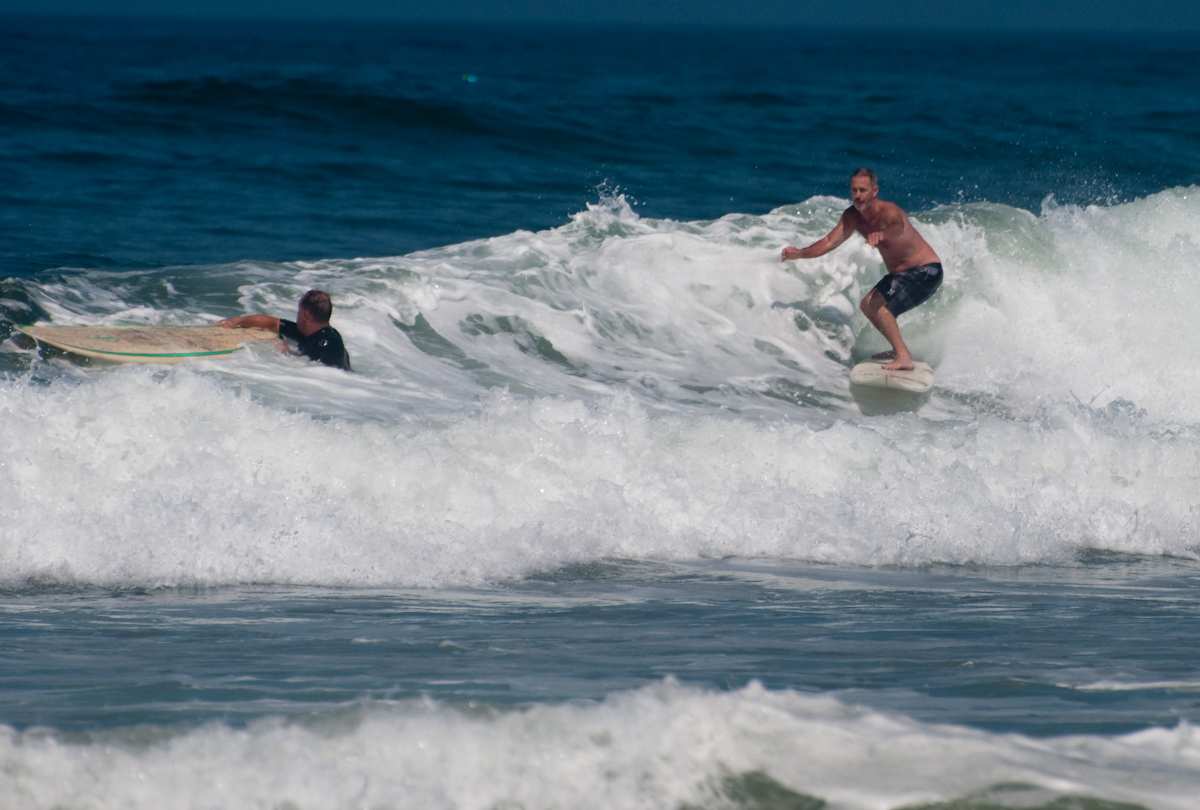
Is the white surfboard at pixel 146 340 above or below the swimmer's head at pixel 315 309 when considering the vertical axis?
below

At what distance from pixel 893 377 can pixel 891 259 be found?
34.2 inches

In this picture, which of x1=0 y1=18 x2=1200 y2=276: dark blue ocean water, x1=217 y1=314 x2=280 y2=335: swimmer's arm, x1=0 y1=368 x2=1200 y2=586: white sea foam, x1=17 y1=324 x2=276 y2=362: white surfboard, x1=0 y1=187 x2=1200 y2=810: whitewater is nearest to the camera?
x1=0 y1=187 x2=1200 y2=810: whitewater

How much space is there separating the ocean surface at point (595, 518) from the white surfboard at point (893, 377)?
0.19 metres

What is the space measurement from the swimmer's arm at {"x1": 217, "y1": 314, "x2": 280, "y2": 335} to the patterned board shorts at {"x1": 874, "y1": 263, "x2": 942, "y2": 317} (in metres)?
4.37

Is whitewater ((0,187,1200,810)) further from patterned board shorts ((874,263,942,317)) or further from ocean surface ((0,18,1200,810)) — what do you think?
patterned board shorts ((874,263,942,317))

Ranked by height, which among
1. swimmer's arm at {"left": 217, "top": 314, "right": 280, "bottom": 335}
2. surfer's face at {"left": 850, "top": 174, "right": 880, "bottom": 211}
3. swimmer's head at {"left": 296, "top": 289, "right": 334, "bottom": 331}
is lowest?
swimmer's arm at {"left": 217, "top": 314, "right": 280, "bottom": 335}

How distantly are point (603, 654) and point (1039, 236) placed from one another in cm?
997

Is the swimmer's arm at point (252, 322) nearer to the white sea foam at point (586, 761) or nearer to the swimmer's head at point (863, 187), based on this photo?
the swimmer's head at point (863, 187)

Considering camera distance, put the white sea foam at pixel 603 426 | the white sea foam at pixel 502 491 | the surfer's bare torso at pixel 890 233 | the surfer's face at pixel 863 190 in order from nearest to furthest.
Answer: the white sea foam at pixel 502 491
the white sea foam at pixel 603 426
the surfer's face at pixel 863 190
the surfer's bare torso at pixel 890 233

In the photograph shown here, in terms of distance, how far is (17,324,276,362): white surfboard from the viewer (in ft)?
29.2

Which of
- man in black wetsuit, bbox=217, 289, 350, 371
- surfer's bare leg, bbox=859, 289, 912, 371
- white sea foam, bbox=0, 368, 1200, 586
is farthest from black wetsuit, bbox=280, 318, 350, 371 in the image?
surfer's bare leg, bbox=859, 289, 912, 371

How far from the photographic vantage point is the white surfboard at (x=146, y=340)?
8.90 meters

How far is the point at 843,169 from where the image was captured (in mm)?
23109

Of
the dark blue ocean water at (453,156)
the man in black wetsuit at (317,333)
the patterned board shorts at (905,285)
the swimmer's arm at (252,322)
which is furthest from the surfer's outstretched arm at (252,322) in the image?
the dark blue ocean water at (453,156)
